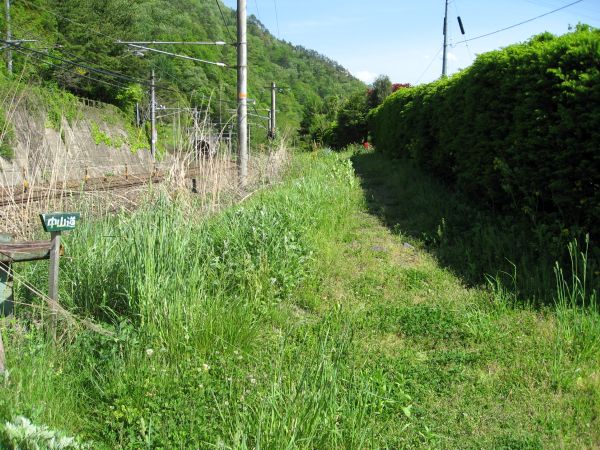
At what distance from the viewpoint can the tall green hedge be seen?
185 inches

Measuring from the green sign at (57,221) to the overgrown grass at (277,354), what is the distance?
50 cm

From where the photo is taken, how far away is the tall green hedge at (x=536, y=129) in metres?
4.70

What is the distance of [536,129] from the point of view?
5359mm

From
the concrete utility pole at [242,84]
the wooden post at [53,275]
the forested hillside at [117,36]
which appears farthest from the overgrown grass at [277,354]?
the forested hillside at [117,36]

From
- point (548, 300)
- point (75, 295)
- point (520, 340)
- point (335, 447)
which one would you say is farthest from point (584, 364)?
point (75, 295)

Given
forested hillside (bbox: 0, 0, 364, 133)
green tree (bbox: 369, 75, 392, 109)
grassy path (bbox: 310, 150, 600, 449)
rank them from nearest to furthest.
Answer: grassy path (bbox: 310, 150, 600, 449), forested hillside (bbox: 0, 0, 364, 133), green tree (bbox: 369, 75, 392, 109)

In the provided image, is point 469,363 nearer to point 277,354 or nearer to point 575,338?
point 575,338

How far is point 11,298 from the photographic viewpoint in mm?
→ 3260

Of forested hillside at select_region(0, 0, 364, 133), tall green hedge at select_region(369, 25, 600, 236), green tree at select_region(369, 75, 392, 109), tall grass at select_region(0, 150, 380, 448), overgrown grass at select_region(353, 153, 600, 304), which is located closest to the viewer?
tall grass at select_region(0, 150, 380, 448)

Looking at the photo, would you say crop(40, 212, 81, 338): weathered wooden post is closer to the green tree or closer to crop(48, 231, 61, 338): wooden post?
crop(48, 231, 61, 338): wooden post

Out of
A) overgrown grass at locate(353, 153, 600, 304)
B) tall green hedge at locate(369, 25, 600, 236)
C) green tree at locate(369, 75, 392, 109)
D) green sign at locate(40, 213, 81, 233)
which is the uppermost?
green tree at locate(369, 75, 392, 109)

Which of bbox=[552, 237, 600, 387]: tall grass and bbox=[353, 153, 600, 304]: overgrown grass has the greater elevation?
bbox=[353, 153, 600, 304]: overgrown grass

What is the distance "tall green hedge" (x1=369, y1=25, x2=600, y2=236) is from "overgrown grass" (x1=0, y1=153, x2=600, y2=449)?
138 cm

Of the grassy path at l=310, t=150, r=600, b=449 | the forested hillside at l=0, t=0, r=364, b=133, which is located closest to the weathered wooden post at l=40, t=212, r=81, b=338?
the grassy path at l=310, t=150, r=600, b=449
